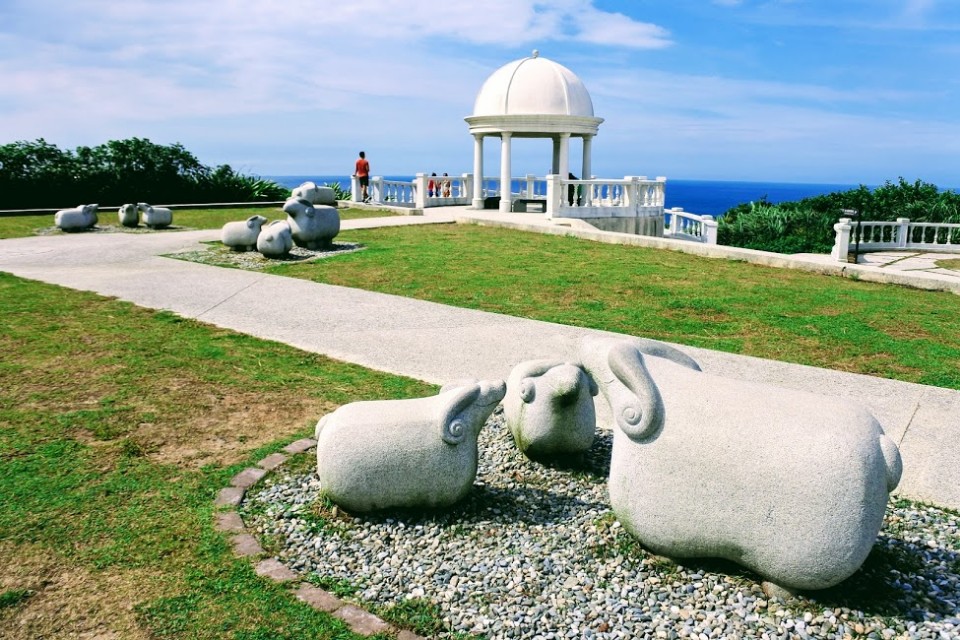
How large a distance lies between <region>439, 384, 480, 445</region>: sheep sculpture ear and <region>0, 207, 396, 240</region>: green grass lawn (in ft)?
60.2

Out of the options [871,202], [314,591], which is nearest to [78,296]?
[314,591]

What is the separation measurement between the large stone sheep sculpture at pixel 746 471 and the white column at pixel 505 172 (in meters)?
22.6

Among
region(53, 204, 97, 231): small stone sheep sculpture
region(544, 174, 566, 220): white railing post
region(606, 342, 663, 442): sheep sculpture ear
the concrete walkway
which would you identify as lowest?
the concrete walkway

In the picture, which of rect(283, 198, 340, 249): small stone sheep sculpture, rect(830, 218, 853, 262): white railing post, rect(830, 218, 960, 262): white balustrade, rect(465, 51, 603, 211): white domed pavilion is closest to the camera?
rect(283, 198, 340, 249): small stone sheep sculpture

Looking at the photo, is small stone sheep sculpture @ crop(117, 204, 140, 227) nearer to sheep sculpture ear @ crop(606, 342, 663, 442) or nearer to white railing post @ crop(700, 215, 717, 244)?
white railing post @ crop(700, 215, 717, 244)

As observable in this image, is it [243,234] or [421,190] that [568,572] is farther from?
[421,190]

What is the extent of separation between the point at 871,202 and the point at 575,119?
9892mm

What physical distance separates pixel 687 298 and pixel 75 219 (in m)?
16.6

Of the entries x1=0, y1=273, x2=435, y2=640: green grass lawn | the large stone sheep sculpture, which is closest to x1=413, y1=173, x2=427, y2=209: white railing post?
x1=0, y1=273, x2=435, y2=640: green grass lawn

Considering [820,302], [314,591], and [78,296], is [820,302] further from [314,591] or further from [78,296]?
[78,296]

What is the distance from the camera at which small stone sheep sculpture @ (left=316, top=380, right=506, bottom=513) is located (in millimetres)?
4152

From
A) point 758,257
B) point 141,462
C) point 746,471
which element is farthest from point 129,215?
point 746,471

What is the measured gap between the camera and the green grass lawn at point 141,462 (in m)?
3.39

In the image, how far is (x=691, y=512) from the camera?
3.46 meters
